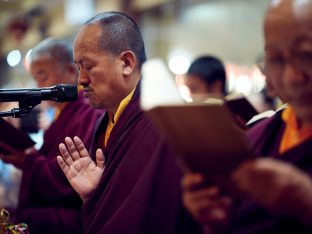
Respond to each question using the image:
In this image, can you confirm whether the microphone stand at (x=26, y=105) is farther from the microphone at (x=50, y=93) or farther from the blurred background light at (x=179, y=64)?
the blurred background light at (x=179, y=64)

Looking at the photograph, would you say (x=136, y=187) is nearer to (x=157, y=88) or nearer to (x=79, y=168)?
(x=79, y=168)

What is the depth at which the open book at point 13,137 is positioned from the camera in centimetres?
319

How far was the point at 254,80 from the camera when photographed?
29.6 feet

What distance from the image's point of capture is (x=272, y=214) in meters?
1.51

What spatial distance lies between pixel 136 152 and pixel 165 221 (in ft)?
1.17

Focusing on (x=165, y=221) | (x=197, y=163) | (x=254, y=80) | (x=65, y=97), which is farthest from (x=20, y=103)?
(x=254, y=80)

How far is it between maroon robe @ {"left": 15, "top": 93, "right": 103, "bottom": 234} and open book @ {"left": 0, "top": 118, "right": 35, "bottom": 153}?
4.3 inches

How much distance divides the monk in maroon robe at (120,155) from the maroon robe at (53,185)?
20.9 inches

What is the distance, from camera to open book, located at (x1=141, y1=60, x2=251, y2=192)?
4.42 ft

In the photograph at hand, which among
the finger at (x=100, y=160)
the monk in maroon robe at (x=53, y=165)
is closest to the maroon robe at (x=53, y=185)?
the monk in maroon robe at (x=53, y=165)

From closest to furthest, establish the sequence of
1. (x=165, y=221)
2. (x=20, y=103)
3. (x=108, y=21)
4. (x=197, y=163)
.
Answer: (x=197, y=163)
(x=165, y=221)
(x=20, y=103)
(x=108, y=21)

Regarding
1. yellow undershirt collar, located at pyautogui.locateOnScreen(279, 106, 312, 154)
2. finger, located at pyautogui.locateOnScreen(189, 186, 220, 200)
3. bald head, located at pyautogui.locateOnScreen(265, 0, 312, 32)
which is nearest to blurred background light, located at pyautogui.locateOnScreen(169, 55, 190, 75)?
yellow undershirt collar, located at pyautogui.locateOnScreen(279, 106, 312, 154)

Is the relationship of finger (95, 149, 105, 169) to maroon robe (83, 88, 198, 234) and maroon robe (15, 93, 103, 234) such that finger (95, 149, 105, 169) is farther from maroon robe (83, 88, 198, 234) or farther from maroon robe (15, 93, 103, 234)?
maroon robe (15, 93, 103, 234)

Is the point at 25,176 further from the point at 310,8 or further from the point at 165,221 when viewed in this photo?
the point at 310,8
